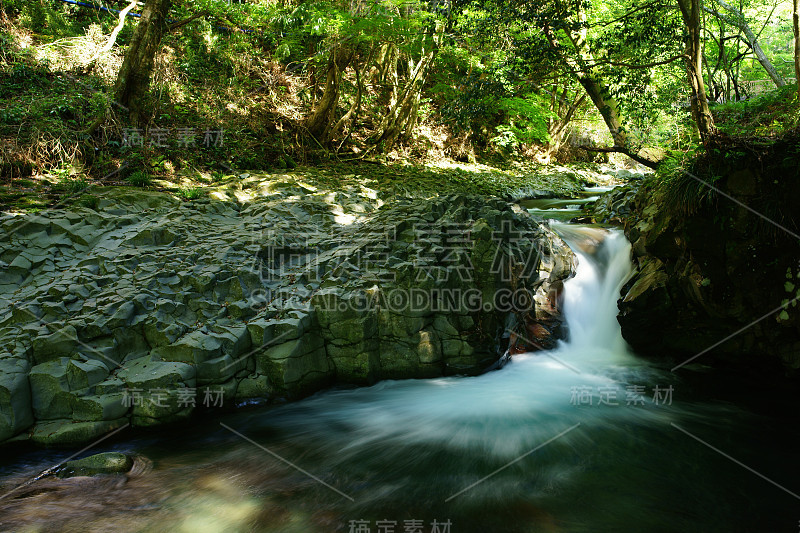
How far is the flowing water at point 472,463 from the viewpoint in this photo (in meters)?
3.22

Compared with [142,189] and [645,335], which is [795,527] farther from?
[142,189]

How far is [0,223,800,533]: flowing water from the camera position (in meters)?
3.22

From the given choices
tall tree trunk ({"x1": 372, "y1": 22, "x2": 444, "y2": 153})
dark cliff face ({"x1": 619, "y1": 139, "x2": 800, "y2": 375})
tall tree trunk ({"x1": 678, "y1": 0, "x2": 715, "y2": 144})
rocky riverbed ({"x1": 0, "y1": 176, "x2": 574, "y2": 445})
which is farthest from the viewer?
tall tree trunk ({"x1": 372, "y1": 22, "x2": 444, "y2": 153})

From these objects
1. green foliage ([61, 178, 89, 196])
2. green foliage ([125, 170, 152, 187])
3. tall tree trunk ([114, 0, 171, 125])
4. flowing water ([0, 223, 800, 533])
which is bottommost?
flowing water ([0, 223, 800, 533])

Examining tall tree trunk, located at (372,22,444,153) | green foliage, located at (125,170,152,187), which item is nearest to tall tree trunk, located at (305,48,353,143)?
tall tree trunk, located at (372,22,444,153)

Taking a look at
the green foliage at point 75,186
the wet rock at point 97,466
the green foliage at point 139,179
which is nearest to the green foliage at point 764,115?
the wet rock at point 97,466

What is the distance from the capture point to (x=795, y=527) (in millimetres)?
3137

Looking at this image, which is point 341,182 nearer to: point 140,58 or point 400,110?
point 140,58

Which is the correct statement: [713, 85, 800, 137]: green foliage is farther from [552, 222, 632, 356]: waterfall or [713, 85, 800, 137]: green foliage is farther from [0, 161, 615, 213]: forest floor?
[0, 161, 615, 213]: forest floor

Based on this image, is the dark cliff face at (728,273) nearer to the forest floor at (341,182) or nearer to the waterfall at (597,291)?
the waterfall at (597,291)

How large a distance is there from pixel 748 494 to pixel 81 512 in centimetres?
531

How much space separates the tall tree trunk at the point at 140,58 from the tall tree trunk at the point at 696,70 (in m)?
8.74

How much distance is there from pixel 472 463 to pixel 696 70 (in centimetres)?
645

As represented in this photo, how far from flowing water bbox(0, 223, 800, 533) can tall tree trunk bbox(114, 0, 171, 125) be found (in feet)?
22.1
